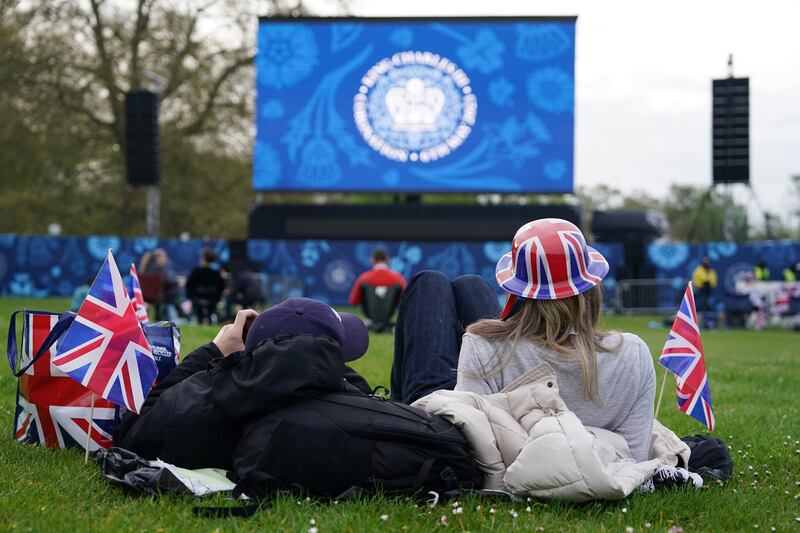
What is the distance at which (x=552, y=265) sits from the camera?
287 centimetres

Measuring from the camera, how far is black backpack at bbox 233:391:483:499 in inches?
110

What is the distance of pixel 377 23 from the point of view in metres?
19.0

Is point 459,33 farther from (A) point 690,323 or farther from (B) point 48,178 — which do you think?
(A) point 690,323

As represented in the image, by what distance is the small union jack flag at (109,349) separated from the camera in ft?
10.7

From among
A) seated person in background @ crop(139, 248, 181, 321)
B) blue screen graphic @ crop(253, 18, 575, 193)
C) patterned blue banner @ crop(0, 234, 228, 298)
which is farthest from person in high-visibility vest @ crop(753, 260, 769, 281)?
patterned blue banner @ crop(0, 234, 228, 298)

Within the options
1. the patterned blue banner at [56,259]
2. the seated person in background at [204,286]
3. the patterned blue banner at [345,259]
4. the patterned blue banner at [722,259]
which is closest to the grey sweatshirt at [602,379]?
the seated person in background at [204,286]

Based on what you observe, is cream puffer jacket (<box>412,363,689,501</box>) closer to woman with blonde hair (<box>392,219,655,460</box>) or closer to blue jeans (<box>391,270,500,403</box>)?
woman with blonde hair (<box>392,219,655,460</box>)

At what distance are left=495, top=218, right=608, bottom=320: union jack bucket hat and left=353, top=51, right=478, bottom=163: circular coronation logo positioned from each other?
16030 millimetres

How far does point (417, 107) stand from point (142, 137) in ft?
20.1

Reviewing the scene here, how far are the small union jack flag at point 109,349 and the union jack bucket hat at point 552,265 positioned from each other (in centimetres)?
142

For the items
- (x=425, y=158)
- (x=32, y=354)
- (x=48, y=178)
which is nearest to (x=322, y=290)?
(x=425, y=158)

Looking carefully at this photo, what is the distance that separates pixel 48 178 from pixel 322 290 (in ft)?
35.3

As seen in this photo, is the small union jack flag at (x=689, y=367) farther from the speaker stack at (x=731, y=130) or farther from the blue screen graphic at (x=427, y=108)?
the speaker stack at (x=731, y=130)

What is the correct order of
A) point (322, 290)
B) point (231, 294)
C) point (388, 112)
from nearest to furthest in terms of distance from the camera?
point (231, 294), point (388, 112), point (322, 290)
